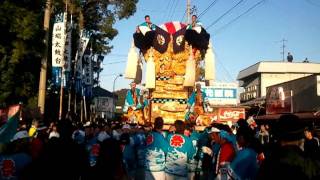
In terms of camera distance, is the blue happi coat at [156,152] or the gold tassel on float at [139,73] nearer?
the blue happi coat at [156,152]

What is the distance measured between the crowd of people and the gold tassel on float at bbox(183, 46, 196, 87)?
823 cm

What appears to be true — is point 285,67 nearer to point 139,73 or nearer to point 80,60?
point 80,60

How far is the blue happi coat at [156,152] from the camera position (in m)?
9.89

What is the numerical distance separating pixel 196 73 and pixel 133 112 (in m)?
2.98

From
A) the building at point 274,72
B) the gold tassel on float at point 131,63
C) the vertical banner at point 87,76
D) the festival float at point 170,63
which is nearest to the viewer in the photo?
the festival float at point 170,63

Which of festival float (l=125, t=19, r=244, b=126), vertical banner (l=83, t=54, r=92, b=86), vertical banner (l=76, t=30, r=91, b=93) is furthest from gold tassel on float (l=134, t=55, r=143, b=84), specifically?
vertical banner (l=83, t=54, r=92, b=86)

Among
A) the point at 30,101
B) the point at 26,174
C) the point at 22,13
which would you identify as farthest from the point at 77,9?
the point at 26,174

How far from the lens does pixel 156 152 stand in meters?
9.88

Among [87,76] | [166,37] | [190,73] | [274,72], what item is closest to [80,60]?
[87,76]

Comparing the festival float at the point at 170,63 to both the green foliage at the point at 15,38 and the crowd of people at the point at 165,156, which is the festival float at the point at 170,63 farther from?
the crowd of people at the point at 165,156

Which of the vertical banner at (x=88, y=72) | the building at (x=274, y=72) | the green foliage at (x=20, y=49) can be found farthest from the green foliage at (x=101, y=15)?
the building at (x=274, y=72)

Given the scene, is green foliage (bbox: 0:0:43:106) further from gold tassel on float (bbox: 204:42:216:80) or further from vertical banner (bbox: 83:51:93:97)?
vertical banner (bbox: 83:51:93:97)

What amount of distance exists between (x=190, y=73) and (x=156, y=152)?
10971 mm

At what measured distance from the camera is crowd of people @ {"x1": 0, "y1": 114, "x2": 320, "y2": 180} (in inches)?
179
